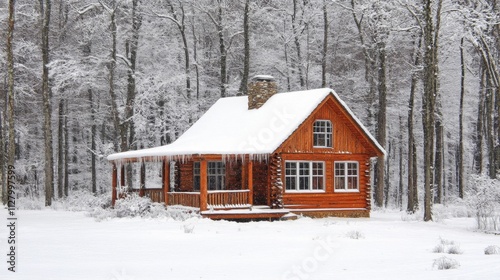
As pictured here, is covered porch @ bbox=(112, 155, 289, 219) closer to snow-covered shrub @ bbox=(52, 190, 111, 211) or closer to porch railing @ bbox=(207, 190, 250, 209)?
porch railing @ bbox=(207, 190, 250, 209)

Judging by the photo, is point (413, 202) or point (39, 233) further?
point (413, 202)

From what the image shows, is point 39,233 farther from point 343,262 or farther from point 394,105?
point 394,105

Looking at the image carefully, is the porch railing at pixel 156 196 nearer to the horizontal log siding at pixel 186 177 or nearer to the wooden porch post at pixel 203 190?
the horizontal log siding at pixel 186 177

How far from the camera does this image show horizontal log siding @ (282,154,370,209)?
29.3m

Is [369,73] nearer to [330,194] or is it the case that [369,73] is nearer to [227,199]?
[330,194]

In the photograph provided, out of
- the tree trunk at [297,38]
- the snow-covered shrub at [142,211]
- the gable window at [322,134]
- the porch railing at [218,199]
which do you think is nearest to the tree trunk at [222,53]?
the tree trunk at [297,38]

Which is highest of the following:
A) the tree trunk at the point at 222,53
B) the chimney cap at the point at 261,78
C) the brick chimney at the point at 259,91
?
the tree trunk at the point at 222,53

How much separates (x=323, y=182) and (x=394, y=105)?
1590 cm

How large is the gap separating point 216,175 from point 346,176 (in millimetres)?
6386

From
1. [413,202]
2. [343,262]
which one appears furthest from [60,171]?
[343,262]

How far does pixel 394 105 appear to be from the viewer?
44.0 metres

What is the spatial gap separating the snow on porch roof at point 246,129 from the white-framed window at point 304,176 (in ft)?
6.74

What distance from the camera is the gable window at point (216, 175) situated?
30.6m

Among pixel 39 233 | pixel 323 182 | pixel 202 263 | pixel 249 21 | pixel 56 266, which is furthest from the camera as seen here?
pixel 249 21
